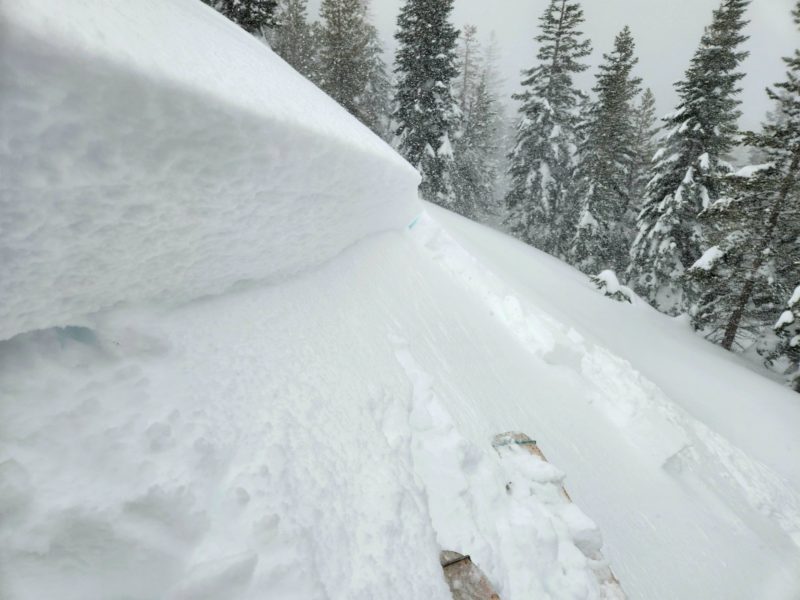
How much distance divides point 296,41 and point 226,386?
2525 centimetres

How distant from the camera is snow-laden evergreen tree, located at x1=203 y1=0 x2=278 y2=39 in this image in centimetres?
1095

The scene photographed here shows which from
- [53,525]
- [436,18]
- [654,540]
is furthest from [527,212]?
[53,525]

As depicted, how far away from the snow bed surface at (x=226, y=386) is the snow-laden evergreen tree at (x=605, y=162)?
53.0 feet

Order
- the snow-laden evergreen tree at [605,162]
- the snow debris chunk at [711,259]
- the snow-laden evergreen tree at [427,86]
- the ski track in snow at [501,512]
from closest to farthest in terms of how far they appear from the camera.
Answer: the ski track in snow at [501,512]
the snow debris chunk at [711,259]
the snow-laden evergreen tree at [427,86]
the snow-laden evergreen tree at [605,162]

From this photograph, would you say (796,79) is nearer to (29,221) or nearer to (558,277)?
(558,277)

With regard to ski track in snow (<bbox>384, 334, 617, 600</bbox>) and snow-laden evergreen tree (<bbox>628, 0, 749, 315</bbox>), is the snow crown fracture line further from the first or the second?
snow-laden evergreen tree (<bbox>628, 0, 749, 315</bbox>)

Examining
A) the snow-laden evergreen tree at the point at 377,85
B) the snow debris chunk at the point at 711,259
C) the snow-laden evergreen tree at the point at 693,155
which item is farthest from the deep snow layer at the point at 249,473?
the snow-laden evergreen tree at the point at 377,85

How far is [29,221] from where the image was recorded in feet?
3.97

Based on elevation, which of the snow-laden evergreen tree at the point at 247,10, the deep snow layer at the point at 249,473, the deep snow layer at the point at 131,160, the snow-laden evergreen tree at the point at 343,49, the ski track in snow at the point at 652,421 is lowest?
the ski track in snow at the point at 652,421

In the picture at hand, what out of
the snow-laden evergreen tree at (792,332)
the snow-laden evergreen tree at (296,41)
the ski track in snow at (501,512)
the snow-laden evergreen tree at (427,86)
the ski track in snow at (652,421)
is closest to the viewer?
the ski track in snow at (501,512)

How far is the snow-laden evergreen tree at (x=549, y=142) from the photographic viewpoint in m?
17.0

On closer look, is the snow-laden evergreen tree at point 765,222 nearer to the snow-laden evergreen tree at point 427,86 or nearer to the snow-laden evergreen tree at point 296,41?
the snow-laden evergreen tree at point 427,86

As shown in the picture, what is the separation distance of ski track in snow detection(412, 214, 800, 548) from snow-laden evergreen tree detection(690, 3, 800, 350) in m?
7.38

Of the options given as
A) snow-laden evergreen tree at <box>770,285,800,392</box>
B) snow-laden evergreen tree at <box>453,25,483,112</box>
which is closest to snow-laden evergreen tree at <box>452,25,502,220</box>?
snow-laden evergreen tree at <box>453,25,483,112</box>
